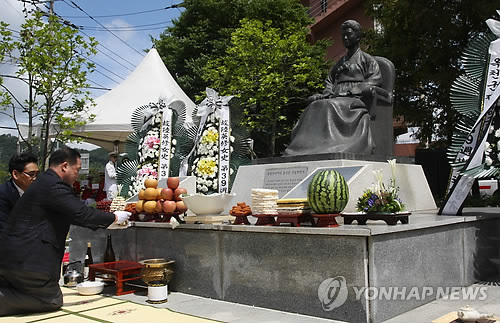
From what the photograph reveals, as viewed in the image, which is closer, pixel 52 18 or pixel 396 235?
pixel 396 235

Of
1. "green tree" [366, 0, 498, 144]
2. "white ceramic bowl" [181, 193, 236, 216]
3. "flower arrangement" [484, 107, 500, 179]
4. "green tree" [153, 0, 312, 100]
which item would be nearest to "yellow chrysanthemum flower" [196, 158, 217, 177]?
"white ceramic bowl" [181, 193, 236, 216]

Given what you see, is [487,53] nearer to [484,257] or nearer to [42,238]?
[484,257]

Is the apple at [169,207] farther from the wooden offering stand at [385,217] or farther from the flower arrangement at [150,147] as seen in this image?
the flower arrangement at [150,147]

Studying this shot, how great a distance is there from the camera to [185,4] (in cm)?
2211

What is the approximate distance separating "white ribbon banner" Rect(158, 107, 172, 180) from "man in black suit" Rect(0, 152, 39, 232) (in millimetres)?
3909

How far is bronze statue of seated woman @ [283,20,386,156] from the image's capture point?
258 inches

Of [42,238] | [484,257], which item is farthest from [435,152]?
[42,238]

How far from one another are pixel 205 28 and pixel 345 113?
16.3m

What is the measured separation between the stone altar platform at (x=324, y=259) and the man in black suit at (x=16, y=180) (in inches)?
56.9

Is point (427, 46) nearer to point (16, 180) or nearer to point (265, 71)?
→ point (265, 71)

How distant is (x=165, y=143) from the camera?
9.03 meters

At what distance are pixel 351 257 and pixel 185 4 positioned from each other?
20320mm

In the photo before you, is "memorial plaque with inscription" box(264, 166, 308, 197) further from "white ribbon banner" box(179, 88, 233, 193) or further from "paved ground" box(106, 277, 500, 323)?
"paved ground" box(106, 277, 500, 323)

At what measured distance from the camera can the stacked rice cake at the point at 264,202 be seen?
15.3ft
